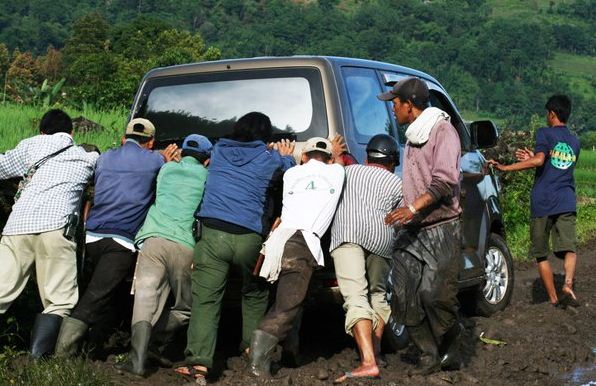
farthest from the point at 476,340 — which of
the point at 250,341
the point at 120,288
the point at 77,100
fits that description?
the point at 77,100

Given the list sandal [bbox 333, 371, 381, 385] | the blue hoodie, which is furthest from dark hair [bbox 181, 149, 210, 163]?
sandal [bbox 333, 371, 381, 385]

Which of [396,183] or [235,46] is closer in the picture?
[396,183]

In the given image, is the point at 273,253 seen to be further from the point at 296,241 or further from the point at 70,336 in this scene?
the point at 70,336

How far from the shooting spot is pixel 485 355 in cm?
780

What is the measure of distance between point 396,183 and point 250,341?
142 cm

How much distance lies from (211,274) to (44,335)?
112 centimetres

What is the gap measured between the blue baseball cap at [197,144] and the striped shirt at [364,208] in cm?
95

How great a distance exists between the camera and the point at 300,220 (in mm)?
6734

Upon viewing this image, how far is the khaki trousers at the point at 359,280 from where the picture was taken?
6727 millimetres

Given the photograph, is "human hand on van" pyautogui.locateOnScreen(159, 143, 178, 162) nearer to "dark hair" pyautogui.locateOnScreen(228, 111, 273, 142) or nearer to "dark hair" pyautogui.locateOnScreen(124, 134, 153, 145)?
"dark hair" pyautogui.locateOnScreen(124, 134, 153, 145)

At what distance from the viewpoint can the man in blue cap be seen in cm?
668

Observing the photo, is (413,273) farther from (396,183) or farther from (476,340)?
(476,340)

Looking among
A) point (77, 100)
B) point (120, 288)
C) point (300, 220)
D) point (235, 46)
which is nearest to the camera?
point (300, 220)

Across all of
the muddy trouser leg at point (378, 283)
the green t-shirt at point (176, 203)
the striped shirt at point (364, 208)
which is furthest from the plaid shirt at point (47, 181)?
the muddy trouser leg at point (378, 283)
